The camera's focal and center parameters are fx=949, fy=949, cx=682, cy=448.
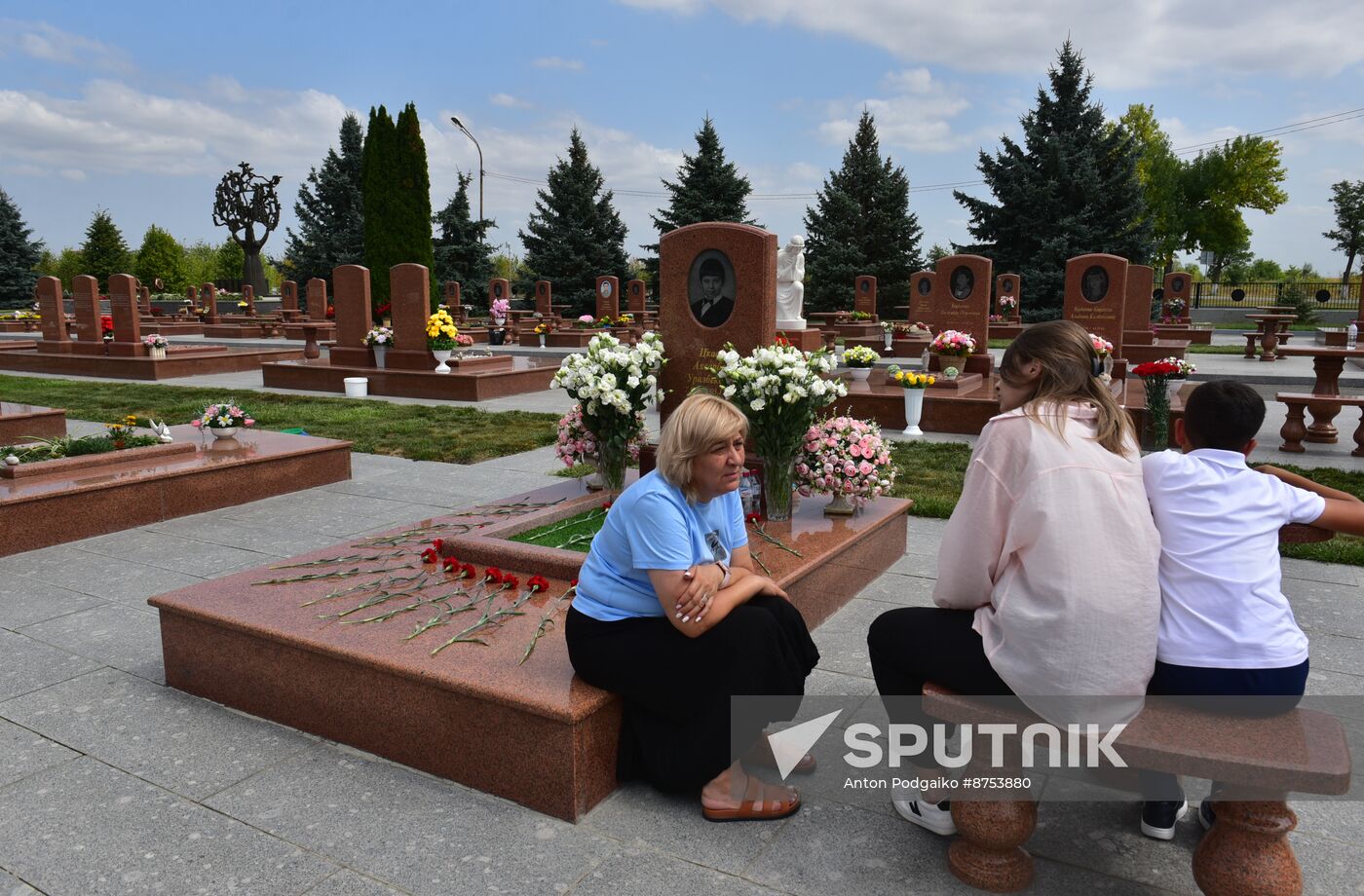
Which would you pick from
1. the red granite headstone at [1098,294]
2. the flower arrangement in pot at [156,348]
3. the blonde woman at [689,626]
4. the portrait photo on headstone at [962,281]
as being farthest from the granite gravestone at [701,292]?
the flower arrangement in pot at [156,348]

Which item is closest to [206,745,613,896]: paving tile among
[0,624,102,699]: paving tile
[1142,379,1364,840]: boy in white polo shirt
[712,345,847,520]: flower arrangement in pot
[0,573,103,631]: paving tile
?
[0,624,102,699]: paving tile

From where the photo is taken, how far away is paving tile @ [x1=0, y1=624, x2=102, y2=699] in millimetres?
4309

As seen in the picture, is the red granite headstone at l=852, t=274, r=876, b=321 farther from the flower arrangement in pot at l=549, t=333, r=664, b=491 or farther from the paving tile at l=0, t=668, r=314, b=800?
the paving tile at l=0, t=668, r=314, b=800

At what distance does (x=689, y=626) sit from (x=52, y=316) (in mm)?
23297

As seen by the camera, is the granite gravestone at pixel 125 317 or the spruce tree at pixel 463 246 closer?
the granite gravestone at pixel 125 317

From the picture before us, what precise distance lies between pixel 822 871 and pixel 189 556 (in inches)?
205

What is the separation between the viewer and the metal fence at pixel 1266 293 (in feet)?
141

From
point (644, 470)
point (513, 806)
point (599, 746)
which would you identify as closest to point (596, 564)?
point (599, 746)

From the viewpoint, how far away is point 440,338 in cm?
1625

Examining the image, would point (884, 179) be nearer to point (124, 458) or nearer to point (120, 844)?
point (124, 458)

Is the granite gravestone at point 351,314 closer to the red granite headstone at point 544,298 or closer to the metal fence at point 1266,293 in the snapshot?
the red granite headstone at point 544,298

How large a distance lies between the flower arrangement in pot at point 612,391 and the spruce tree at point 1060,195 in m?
29.4

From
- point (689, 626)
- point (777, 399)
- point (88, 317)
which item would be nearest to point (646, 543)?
point (689, 626)

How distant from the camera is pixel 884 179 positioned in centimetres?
4053
